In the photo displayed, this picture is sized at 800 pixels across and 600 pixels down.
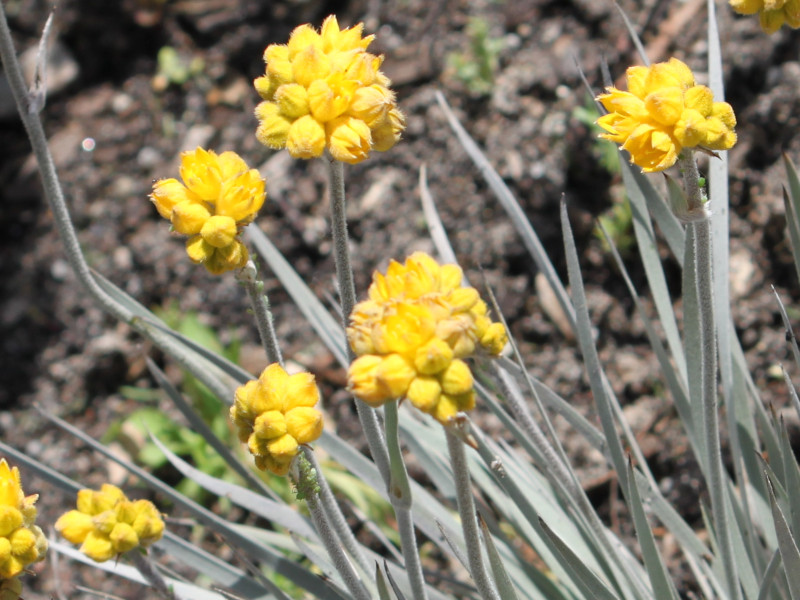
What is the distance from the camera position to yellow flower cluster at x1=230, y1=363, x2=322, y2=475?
137 cm

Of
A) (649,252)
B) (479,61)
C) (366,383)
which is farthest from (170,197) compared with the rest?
(479,61)

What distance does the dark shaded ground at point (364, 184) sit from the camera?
10.7ft

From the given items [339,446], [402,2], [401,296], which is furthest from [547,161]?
[401,296]

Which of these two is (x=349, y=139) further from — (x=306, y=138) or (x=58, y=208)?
(x=58, y=208)

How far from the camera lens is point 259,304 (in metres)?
1.50

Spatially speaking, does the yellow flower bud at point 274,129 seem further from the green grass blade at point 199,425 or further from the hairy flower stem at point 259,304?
the green grass blade at point 199,425

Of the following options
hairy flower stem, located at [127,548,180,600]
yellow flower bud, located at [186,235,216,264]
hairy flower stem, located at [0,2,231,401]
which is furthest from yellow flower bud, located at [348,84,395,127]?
hairy flower stem, located at [127,548,180,600]

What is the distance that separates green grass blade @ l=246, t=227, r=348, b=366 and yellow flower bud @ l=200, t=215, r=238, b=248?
1.03 metres

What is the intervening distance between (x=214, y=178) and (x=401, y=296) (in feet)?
1.49

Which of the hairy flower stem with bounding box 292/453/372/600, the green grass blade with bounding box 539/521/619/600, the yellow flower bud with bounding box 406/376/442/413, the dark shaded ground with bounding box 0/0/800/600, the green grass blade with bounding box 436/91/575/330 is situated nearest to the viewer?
the yellow flower bud with bounding box 406/376/442/413

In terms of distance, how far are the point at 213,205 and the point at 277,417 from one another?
1.26 ft

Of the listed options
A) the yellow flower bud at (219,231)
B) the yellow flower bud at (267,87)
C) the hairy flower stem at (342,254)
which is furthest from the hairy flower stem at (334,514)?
the yellow flower bud at (267,87)

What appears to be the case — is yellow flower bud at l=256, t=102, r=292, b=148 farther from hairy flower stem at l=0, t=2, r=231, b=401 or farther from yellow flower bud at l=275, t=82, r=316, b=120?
hairy flower stem at l=0, t=2, r=231, b=401

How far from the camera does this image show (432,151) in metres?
3.79
